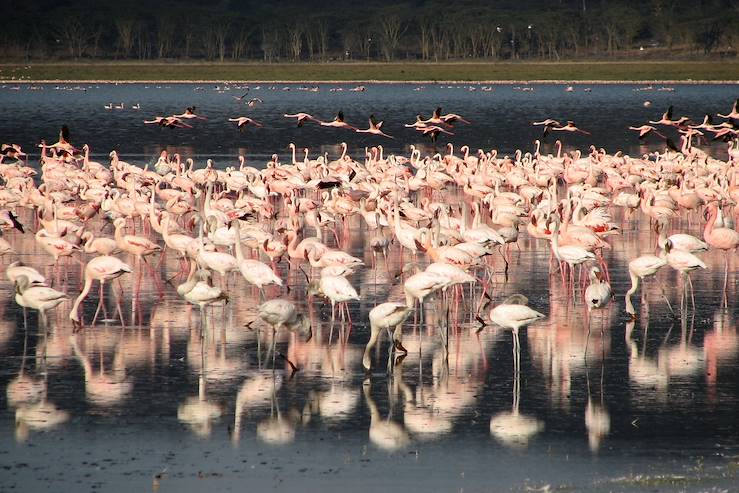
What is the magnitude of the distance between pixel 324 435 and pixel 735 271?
30.5 ft

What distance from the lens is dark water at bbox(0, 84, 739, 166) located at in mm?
44406

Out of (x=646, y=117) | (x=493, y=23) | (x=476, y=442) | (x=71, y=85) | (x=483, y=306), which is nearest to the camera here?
(x=476, y=442)

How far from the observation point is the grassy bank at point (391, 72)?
4566 inches

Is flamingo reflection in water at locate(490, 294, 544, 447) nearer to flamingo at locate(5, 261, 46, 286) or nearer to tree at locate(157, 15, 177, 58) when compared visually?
flamingo at locate(5, 261, 46, 286)

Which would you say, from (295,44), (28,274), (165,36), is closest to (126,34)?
(165,36)

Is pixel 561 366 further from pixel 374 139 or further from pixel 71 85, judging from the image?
pixel 71 85

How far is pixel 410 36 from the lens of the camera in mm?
194625

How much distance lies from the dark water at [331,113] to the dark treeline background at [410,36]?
5946cm

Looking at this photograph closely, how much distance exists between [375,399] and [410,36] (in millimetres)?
186742

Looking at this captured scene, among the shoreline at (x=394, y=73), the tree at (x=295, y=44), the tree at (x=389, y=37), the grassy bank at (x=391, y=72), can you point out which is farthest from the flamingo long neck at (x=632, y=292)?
the tree at (x=295, y=44)

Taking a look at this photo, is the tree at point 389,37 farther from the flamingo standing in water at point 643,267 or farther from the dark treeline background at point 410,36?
the flamingo standing in water at point 643,267

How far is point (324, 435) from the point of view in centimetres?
1009

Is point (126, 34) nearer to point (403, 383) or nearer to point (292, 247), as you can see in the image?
point (292, 247)

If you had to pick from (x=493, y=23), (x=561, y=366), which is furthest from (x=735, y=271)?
(x=493, y=23)
